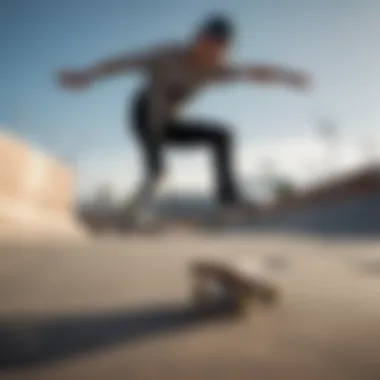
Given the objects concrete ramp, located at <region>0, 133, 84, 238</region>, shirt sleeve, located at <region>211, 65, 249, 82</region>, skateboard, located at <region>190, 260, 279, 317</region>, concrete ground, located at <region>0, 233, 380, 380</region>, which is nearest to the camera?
concrete ground, located at <region>0, 233, 380, 380</region>

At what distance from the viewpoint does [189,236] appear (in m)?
5.30

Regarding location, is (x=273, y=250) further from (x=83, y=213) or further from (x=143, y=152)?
Answer: (x=83, y=213)

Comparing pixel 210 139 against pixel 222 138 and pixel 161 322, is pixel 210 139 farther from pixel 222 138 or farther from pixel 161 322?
pixel 161 322

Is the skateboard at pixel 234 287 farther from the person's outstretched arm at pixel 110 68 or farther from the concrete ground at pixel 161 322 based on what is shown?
the person's outstretched arm at pixel 110 68

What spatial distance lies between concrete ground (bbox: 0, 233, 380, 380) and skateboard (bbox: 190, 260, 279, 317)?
0.26ft

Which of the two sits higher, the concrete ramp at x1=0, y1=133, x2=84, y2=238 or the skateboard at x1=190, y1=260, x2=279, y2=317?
the concrete ramp at x1=0, y1=133, x2=84, y2=238

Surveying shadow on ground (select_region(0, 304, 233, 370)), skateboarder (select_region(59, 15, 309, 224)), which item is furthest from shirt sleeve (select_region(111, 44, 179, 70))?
shadow on ground (select_region(0, 304, 233, 370))

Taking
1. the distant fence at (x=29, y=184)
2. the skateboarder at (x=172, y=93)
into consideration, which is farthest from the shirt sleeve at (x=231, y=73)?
the distant fence at (x=29, y=184)

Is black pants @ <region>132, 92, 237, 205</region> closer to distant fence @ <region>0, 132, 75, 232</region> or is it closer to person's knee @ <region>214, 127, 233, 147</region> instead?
person's knee @ <region>214, 127, 233, 147</region>

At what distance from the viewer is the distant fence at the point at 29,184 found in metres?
4.58

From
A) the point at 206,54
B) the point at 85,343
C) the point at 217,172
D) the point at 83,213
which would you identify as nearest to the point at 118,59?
the point at 206,54

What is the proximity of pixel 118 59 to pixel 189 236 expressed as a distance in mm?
2212

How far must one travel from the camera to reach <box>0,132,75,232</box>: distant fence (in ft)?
15.0

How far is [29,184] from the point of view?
5.37 m
